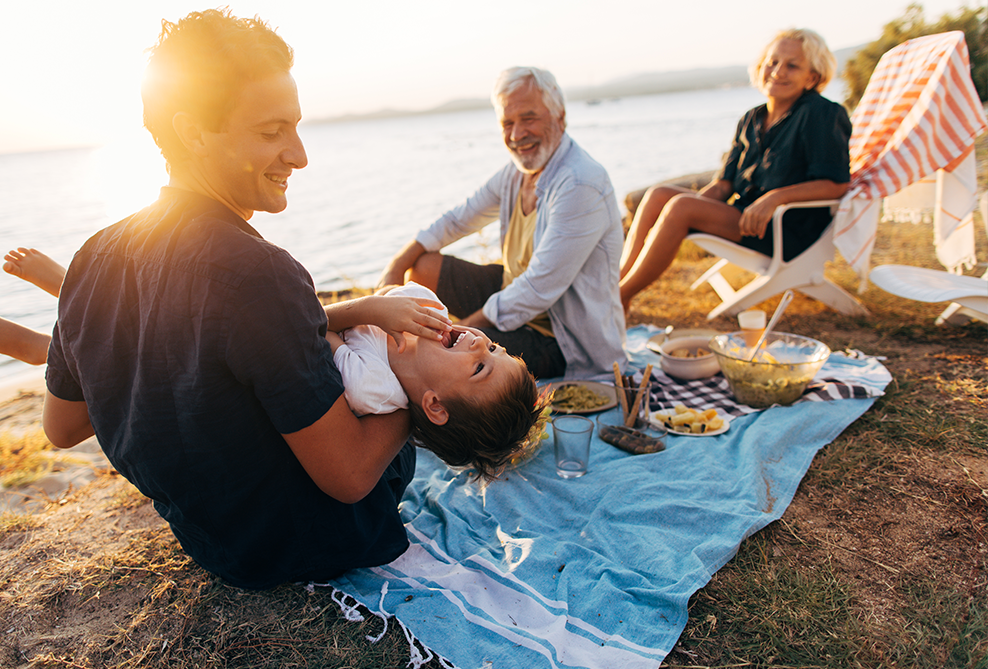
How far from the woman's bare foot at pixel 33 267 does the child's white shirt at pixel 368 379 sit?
1.15 meters

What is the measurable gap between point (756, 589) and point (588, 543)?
0.60 metres

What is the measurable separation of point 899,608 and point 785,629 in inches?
15.9

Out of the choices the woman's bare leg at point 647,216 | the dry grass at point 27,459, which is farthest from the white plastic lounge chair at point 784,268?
the dry grass at point 27,459

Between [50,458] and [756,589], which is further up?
[50,458]

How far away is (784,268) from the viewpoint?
4266 mm

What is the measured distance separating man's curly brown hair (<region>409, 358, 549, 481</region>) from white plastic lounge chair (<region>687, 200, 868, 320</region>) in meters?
2.88

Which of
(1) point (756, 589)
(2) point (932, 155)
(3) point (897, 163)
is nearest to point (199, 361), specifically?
(1) point (756, 589)

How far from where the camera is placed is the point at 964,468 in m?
2.46

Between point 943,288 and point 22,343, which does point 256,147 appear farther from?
point 943,288

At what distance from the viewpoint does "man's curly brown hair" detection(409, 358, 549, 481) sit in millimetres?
1745

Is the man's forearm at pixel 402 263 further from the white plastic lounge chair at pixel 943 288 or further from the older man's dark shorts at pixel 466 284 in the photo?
the white plastic lounge chair at pixel 943 288

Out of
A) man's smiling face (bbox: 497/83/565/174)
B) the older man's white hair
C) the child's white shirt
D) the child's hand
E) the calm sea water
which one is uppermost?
→ the older man's white hair

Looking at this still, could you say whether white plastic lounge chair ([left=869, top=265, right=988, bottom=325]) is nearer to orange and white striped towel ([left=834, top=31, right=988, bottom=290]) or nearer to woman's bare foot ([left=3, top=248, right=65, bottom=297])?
orange and white striped towel ([left=834, top=31, right=988, bottom=290])

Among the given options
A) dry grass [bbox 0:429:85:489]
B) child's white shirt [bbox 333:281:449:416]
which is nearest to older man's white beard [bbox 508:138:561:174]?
child's white shirt [bbox 333:281:449:416]
